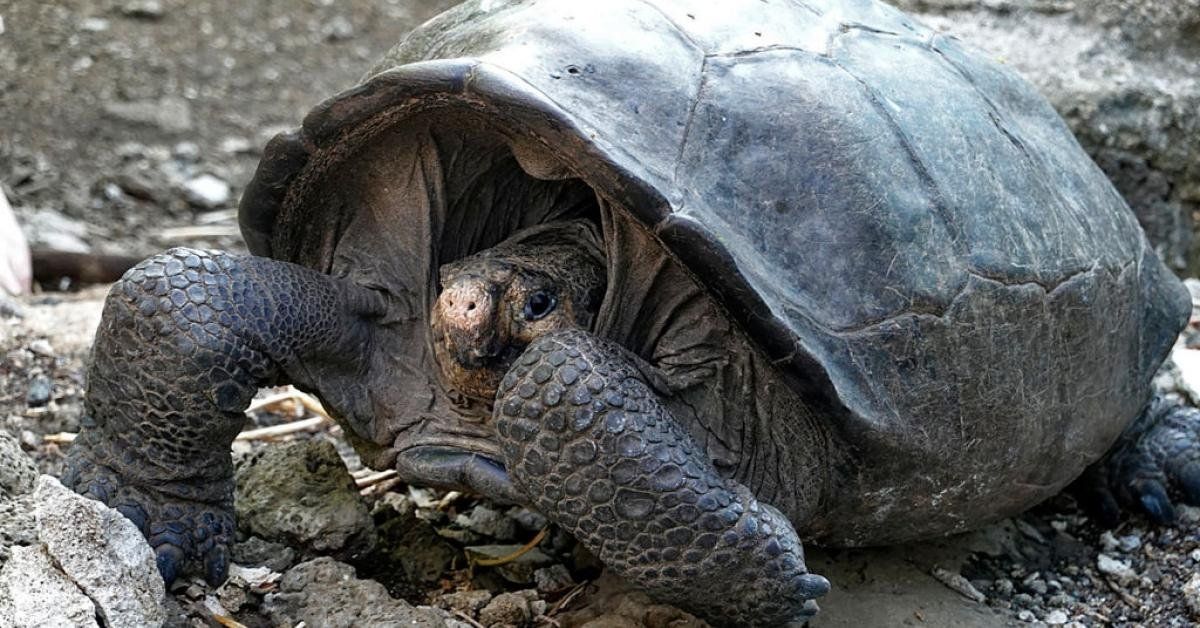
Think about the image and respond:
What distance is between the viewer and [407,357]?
3104mm

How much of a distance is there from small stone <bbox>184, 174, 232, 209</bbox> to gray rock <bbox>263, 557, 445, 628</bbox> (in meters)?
3.68

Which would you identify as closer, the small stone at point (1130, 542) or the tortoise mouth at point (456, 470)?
the tortoise mouth at point (456, 470)

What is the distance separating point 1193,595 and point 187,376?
230 centimetres

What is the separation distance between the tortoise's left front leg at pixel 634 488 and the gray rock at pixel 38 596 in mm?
793

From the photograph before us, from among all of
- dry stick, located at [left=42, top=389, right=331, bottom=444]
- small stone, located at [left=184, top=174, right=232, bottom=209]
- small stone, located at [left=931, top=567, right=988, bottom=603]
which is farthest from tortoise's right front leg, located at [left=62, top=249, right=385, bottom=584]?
small stone, located at [left=184, top=174, right=232, bottom=209]

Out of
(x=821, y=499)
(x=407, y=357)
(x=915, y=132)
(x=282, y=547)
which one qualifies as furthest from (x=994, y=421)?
(x=282, y=547)

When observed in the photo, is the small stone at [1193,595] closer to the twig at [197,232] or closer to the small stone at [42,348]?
the small stone at [42,348]

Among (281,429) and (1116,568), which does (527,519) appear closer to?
(281,429)

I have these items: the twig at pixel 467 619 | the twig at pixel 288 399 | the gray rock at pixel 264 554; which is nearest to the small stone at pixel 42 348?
the twig at pixel 288 399

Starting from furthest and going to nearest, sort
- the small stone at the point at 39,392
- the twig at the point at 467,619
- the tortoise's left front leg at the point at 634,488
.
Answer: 1. the small stone at the point at 39,392
2. the twig at the point at 467,619
3. the tortoise's left front leg at the point at 634,488

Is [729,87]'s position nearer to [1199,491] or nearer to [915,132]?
[915,132]

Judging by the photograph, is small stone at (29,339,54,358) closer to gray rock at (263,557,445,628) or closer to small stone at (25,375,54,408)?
small stone at (25,375,54,408)

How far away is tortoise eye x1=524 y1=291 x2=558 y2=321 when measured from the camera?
2.82 m

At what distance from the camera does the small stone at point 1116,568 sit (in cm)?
341
